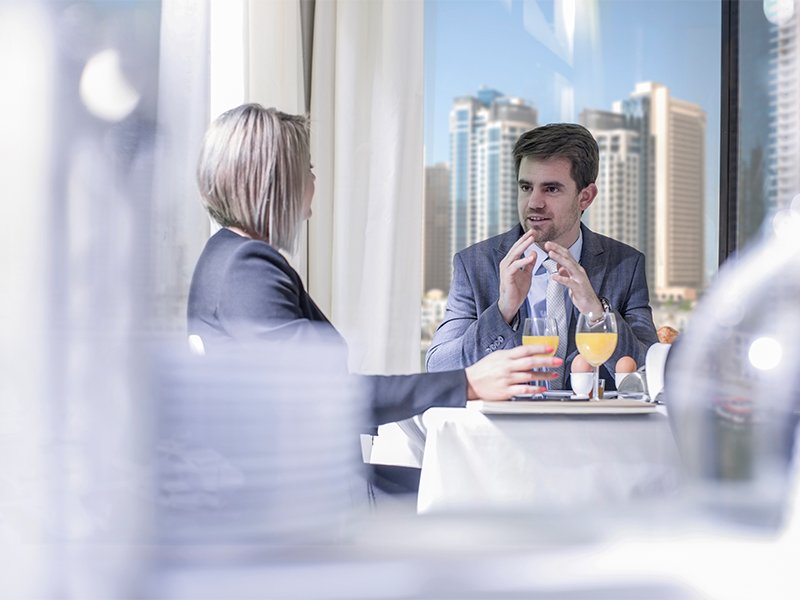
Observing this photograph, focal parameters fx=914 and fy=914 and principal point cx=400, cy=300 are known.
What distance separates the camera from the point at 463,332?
209cm

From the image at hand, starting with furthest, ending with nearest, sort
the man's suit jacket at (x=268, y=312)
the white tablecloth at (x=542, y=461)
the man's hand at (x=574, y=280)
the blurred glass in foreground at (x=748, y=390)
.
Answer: the man's hand at (x=574, y=280), the man's suit jacket at (x=268, y=312), the white tablecloth at (x=542, y=461), the blurred glass in foreground at (x=748, y=390)

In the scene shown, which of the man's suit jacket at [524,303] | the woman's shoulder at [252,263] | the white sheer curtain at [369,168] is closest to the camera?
the woman's shoulder at [252,263]

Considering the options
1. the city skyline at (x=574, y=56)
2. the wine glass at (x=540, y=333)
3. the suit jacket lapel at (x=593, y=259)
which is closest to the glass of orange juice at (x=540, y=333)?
the wine glass at (x=540, y=333)

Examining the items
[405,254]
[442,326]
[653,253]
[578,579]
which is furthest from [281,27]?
[578,579]

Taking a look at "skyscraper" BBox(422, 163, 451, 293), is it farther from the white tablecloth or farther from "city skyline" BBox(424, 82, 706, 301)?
the white tablecloth

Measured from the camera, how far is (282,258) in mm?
1177

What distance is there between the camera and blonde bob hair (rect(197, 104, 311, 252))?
124 centimetres

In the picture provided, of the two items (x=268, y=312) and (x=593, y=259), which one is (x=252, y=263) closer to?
(x=268, y=312)

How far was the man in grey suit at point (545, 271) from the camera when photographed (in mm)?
1854

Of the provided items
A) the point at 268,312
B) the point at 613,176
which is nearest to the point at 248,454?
the point at 268,312

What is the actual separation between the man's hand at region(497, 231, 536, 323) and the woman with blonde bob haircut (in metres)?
0.50

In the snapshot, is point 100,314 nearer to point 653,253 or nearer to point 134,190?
point 134,190

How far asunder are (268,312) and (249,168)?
28 centimetres

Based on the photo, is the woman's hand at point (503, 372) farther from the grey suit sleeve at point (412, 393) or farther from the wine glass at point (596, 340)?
the wine glass at point (596, 340)
